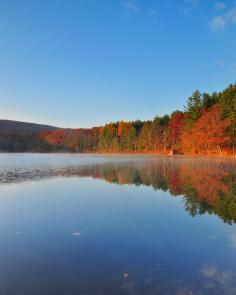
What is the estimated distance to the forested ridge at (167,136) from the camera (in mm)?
49062

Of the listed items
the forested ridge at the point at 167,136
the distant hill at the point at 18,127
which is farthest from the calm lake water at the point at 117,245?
the distant hill at the point at 18,127

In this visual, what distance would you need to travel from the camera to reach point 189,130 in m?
57.9

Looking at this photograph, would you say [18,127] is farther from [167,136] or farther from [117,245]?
[117,245]

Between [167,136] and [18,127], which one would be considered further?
[18,127]

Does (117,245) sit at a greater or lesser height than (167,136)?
lesser

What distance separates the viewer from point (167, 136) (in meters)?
71.7

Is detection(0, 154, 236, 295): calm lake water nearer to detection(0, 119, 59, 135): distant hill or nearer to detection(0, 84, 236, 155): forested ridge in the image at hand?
detection(0, 84, 236, 155): forested ridge

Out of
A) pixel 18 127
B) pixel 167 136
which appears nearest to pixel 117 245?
pixel 167 136

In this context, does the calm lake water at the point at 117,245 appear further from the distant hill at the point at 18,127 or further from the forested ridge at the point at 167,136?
the distant hill at the point at 18,127

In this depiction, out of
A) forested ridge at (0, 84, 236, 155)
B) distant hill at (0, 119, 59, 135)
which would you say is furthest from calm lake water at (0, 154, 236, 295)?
distant hill at (0, 119, 59, 135)

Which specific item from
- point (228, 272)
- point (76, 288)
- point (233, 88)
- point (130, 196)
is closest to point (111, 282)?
point (76, 288)

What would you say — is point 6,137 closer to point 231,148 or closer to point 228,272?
point 231,148

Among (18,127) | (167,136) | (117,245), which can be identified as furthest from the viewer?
(18,127)

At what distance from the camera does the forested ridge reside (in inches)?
1932
